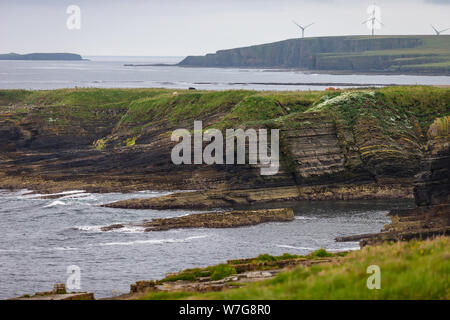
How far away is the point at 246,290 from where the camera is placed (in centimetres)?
2516

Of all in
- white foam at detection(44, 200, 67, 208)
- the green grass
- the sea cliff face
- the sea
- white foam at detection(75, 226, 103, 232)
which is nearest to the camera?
the sea

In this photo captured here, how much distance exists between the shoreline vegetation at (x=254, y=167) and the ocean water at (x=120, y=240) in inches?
169

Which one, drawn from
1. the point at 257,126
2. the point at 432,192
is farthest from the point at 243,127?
the point at 432,192

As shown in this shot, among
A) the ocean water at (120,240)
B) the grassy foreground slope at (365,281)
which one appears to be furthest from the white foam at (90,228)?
the grassy foreground slope at (365,281)

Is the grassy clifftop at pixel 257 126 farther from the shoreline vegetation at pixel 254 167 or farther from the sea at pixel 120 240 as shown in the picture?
the sea at pixel 120 240

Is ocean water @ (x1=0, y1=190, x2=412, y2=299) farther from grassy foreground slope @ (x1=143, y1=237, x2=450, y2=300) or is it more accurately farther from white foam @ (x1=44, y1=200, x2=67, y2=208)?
grassy foreground slope @ (x1=143, y1=237, x2=450, y2=300)

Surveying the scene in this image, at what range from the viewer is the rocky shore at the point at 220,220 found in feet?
198

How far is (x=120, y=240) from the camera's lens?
55750 mm

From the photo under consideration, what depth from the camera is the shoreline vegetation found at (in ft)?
172

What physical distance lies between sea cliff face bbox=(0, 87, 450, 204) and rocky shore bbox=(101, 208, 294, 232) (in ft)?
21.8

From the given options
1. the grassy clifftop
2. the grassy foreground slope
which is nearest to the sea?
the grassy clifftop

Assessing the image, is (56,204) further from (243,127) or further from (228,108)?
(228,108)

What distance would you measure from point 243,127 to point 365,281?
58740 millimetres
